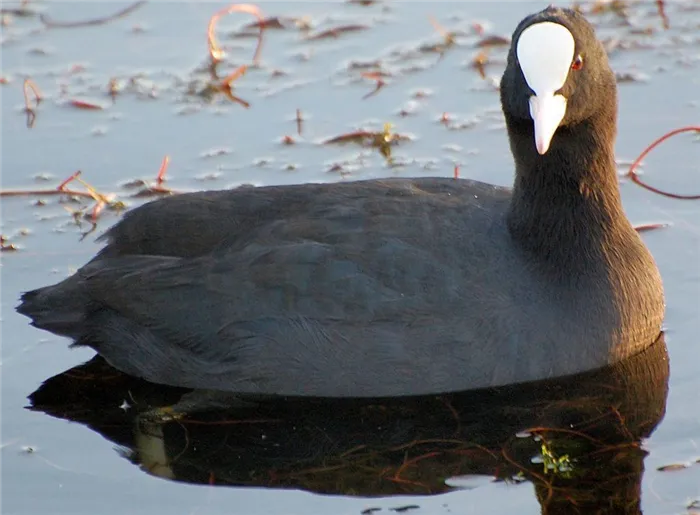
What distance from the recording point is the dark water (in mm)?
5727

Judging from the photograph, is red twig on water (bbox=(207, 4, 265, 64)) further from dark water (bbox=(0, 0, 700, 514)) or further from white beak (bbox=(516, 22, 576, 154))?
white beak (bbox=(516, 22, 576, 154))

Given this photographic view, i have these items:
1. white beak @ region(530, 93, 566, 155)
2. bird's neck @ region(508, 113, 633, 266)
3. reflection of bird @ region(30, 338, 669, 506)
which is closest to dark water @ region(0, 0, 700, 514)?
reflection of bird @ region(30, 338, 669, 506)

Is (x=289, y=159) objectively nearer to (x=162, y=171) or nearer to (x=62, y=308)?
(x=162, y=171)

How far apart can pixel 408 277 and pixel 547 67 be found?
107 centimetres

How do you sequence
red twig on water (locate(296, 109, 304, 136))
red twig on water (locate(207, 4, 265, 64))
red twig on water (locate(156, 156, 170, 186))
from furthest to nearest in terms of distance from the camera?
red twig on water (locate(207, 4, 265, 64))
red twig on water (locate(296, 109, 304, 136))
red twig on water (locate(156, 156, 170, 186))

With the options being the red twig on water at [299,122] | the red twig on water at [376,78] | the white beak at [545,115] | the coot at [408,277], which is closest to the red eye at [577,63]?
the coot at [408,277]

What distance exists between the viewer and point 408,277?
20.1 ft

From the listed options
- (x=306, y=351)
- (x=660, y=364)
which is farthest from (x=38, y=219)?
(x=660, y=364)

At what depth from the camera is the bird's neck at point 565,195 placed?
20.6 feet

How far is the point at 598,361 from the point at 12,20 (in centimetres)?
569

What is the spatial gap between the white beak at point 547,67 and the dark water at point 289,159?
1.23 m

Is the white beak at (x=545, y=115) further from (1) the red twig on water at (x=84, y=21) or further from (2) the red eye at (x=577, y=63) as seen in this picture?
(1) the red twig on water at (x=84, y=21)

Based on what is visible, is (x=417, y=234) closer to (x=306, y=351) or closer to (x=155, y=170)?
(x=306, y=351)

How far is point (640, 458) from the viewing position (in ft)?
18.9
